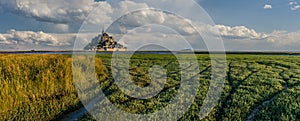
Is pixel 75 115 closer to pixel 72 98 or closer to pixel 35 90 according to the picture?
pixel 72 98

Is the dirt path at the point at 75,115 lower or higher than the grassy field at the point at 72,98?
lower

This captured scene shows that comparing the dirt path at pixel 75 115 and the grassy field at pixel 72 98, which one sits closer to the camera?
the grassy field at pixel 72 98

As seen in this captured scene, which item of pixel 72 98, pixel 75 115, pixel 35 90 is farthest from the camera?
pixel 72 98

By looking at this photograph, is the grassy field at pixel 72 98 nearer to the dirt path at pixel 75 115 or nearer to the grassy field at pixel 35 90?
the grassy field at pixel 35 90

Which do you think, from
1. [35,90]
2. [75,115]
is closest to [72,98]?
[35,90]

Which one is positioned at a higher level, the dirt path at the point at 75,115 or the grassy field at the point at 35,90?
the grassy field at the point at 35,90

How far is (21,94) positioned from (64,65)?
417 cm

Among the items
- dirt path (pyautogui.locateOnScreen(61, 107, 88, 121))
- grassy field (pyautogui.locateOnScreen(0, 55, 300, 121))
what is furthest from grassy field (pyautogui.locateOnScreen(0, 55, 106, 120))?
dirt path (pyautogui.locateOnScreen(61, 107, 88, 121))

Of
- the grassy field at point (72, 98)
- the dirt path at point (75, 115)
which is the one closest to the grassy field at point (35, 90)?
the grassy field at point (72, 98)

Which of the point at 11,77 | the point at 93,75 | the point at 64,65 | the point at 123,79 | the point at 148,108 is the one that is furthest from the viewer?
the point at 123,79

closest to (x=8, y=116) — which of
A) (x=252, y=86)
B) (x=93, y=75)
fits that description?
(x=93, y=75)

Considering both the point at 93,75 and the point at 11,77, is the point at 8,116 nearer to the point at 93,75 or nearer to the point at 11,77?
the point at 11,77

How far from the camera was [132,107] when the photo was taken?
1397cm

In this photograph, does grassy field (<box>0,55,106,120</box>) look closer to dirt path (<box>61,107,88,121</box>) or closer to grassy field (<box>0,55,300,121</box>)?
grassy field (<box>0,55,300,121</box>)
